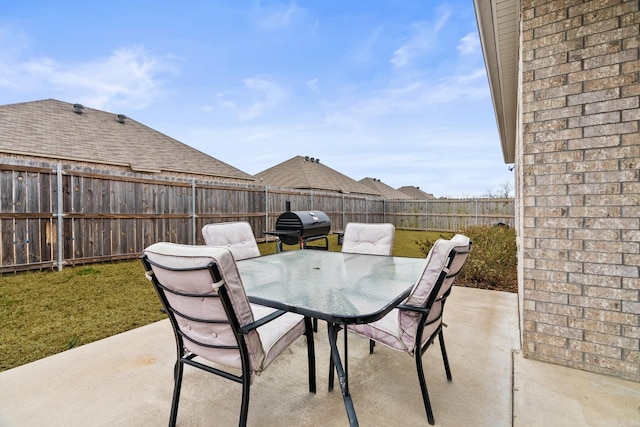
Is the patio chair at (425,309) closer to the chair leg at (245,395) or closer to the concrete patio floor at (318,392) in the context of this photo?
the concrete patio floor at (318,392)

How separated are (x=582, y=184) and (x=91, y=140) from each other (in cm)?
1218

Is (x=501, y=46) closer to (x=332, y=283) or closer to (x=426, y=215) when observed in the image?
(x=332, y=283)

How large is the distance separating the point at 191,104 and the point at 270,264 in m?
11.9

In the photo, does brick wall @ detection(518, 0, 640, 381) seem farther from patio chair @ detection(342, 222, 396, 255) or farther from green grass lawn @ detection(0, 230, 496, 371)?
green grass lawn @ detection(0, 230, 496, 371)

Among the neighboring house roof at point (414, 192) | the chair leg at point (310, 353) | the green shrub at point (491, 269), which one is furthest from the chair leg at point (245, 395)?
the neighboring house roof at point (414, 192)

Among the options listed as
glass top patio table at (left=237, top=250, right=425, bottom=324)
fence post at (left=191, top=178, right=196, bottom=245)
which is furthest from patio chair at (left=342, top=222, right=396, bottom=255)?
fence post at (left=191, top=178, right=196, bottom=245)

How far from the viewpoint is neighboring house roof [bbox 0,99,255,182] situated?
26.9 feet

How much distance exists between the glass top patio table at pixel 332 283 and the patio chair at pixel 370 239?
0.35 metres

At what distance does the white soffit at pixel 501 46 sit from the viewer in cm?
310

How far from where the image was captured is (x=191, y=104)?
12539mm

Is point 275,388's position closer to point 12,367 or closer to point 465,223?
point 12,367

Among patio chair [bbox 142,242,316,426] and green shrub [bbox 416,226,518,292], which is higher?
patio chair [bbox 142,242,316,426]

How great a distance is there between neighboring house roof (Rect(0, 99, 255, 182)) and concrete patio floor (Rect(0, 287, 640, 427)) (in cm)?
824

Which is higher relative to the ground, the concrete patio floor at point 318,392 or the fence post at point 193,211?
the fence post at point 193,211
